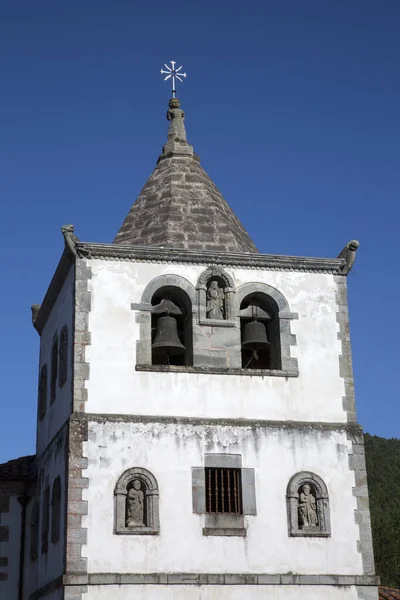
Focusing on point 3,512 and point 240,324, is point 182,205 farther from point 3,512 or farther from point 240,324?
point 3,512

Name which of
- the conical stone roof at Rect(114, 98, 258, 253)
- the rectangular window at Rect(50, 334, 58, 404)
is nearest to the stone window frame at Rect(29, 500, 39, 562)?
the rectangular window at Rect(50, 334, 58, 404)

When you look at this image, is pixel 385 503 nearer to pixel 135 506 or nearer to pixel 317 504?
pixel 317 504

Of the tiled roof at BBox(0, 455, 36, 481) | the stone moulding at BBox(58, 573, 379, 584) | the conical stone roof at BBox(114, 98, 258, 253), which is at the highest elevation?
the conical stone roof at BBox(114, 98, 258, 253)

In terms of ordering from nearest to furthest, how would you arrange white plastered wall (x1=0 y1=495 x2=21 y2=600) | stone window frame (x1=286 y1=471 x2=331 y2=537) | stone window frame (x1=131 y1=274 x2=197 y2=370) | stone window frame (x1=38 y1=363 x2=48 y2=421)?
1. stone window frame (x1=286 y1=471 x2=331 y2=537)
2. stone window frame (x1=131 y1=274 x2=197 y2=370)
3. white plastered wall (x1=0 y1=495 x2=21 y2=600)
4. stone window frame (x1=38 y1=363 x2=48 y2=421)

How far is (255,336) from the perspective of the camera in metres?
20.4

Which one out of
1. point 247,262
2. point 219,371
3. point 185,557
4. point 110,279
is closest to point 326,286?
point 247,262

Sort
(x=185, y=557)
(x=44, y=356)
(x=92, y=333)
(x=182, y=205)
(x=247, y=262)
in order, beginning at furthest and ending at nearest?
(x=44, y=356), (x=182, y=205), (x=247, y=262), (x=92, y=333), (x=185, y=557)

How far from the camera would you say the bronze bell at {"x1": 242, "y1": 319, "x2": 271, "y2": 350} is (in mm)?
20406

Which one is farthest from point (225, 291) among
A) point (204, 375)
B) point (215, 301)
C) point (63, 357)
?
point (63, 357)

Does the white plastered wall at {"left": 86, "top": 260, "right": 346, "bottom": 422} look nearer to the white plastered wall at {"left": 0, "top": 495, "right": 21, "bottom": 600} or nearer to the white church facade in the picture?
the white church facade

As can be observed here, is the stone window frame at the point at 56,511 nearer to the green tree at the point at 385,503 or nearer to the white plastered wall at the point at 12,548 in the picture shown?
the white plastered wall at the point at 12,548

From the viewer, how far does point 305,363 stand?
67.1ft

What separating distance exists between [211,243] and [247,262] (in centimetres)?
116

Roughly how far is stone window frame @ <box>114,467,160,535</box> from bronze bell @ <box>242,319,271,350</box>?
372cm
